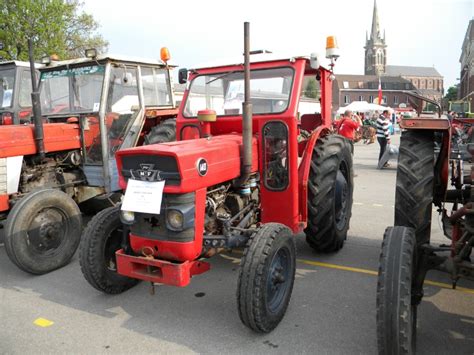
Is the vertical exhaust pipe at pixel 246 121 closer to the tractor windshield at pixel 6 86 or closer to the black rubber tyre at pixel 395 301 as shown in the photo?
the black rubber tyre at pixel 395 301

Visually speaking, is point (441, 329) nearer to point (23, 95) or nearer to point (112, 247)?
point (112, 247)

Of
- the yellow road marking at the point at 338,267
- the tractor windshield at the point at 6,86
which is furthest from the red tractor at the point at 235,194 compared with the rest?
the tractor windshield at the point at 6,86

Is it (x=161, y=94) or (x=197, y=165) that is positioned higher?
(x=161, y=94)

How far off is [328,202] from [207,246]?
1.52 m

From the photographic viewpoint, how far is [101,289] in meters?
3.48

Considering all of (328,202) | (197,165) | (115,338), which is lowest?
(115,338)

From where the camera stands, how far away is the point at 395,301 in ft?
7.16

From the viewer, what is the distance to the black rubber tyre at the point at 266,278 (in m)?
2.77

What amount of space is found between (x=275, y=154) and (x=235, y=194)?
0.53m

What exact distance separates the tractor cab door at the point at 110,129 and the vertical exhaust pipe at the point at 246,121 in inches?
99.4

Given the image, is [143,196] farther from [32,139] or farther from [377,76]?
[377,76]

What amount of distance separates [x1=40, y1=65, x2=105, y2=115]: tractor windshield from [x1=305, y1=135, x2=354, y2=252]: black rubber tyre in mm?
3033

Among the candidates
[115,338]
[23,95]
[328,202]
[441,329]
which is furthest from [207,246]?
[23,95]

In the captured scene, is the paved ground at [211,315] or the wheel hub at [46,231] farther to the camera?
the wheel hub at [46,231]
